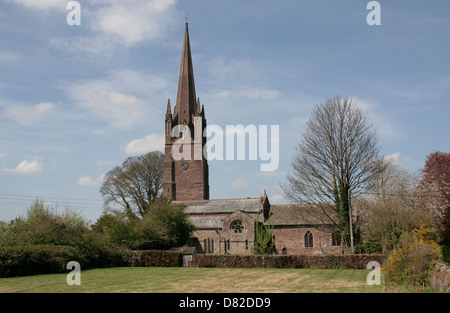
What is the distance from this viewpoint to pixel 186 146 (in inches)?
2387

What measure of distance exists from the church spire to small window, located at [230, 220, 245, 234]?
22520 mm

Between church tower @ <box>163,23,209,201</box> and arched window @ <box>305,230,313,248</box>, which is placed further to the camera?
church tower @ <box>163,23,209,201</box>

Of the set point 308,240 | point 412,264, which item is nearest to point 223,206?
point 308,240

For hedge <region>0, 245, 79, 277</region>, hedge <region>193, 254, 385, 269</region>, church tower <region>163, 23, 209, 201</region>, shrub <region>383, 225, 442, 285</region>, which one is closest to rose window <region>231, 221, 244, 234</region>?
church tower <region>163, 23, 209, 201</region>

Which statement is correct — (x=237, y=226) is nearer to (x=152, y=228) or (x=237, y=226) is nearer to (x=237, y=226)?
(x=237, y=226)

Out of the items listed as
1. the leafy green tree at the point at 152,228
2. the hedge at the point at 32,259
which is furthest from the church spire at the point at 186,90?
the hedge at the point at 32,259

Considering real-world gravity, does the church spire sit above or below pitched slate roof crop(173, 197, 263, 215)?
above

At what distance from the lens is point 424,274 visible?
15797 mm

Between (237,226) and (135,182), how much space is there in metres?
22.2

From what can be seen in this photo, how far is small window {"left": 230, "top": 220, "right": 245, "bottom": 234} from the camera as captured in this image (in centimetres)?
4594

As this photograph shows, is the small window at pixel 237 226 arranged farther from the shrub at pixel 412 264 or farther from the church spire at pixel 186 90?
the shrub at pixel 412 264

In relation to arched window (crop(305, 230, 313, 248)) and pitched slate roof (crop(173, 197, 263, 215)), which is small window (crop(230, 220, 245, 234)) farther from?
arched window (crop(305, 230, 313, 248))
